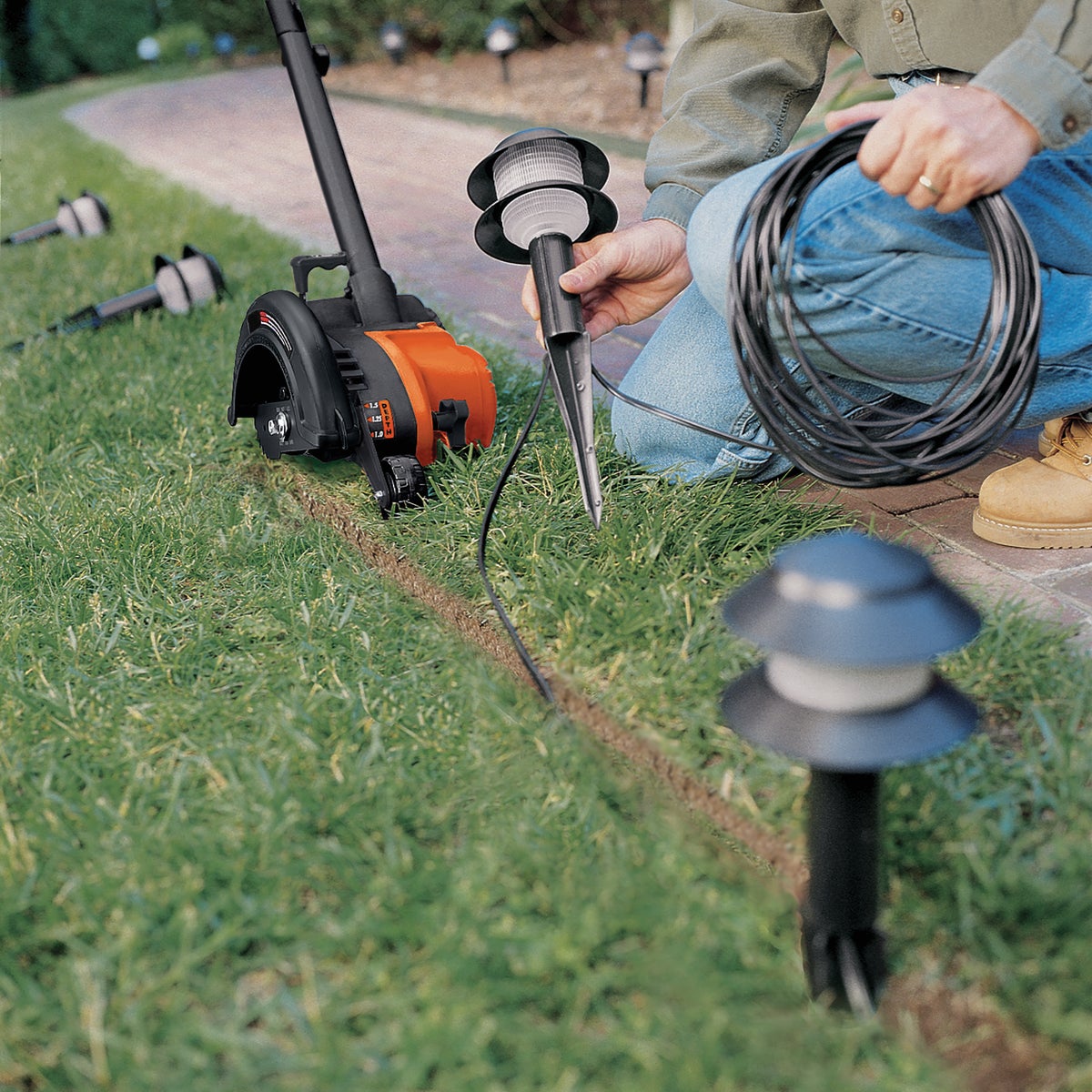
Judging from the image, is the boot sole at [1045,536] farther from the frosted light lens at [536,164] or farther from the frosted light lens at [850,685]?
the frosted light lens at [850,685]

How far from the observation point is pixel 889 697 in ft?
3.42

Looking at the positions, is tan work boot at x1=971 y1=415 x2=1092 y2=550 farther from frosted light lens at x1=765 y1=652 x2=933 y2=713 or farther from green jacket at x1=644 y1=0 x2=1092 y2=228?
frosted light lens at x1=765 y1=652 x2=933 y2=713

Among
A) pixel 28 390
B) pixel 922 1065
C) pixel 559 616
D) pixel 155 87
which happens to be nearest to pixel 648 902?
pixel 922 1065

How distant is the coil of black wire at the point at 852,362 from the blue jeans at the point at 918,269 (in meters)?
0.04

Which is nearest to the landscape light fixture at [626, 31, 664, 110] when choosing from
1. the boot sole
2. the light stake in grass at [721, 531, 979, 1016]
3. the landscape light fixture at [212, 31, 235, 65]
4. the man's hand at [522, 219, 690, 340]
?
the man's hand at [522, 219, 690, 340]

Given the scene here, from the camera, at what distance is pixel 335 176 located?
8.07 ft

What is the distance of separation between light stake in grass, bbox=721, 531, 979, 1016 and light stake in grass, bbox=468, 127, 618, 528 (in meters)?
0.82

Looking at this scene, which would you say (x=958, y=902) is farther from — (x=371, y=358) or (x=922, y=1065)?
(x=371, y=358)

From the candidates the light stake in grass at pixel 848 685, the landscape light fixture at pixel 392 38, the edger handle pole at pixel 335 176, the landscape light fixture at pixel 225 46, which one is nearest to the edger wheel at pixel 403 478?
the edger handle pole at pixel 335 176

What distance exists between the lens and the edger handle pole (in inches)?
92.7

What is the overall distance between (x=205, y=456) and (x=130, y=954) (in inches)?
60.9

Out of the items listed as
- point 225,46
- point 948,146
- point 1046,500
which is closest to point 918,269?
point 948,146

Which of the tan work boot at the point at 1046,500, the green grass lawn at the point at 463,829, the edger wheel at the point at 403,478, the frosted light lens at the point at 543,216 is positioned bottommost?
the tan work boot at the point at 1046,500

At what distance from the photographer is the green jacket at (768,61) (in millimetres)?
1879
